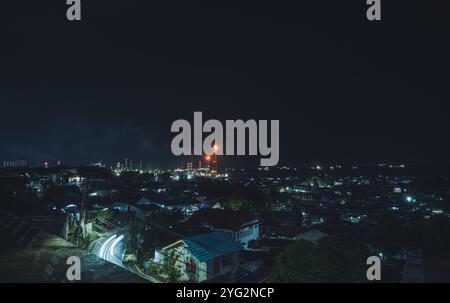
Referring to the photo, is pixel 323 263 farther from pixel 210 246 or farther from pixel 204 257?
pixel 210 246

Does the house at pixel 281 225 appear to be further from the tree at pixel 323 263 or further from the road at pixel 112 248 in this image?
the tree at pixel 323 263

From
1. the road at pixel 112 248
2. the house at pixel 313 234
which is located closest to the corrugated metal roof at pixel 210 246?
the road at pixel 112 248

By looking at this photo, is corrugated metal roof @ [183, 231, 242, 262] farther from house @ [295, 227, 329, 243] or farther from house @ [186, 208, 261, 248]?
house @ [295, 227, 329, 243]

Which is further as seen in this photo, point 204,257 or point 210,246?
point 210,246

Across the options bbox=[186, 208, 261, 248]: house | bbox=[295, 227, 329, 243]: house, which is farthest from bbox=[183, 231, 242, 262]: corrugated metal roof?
bbox=[295, 227, 329, 243]: house

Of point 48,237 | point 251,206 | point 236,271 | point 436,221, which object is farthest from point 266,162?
point 251,206

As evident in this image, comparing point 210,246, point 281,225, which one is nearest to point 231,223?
point 281,225
